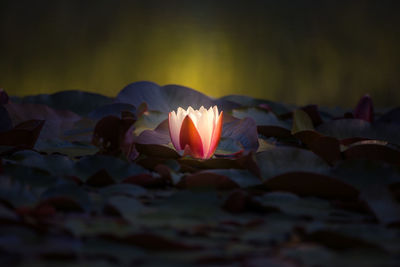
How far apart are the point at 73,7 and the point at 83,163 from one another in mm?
1241

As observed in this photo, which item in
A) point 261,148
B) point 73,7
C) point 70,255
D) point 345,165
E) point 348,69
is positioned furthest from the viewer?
point 348,69

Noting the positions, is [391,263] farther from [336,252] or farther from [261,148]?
[261,148]

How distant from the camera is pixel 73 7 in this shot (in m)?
1.49

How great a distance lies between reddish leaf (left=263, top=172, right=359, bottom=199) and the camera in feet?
1.04

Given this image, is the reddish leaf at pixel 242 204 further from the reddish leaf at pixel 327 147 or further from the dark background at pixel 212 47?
the dark background at pixel 212 47

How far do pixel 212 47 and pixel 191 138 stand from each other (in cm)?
126

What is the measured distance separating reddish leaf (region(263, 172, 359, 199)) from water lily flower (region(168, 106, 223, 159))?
12cm

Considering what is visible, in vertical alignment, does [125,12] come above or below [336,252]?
above

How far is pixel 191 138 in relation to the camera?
0.44m

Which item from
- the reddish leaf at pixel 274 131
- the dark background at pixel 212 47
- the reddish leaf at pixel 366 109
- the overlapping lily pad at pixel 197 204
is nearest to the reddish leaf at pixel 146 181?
the overlapping lily pad at pixel 197 204

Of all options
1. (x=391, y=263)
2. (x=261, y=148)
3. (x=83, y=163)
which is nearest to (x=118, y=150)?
(x=83, y=163)

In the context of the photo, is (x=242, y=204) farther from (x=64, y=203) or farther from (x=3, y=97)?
(x=3, y=97)

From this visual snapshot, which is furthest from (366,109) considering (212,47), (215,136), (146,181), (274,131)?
(212,47)

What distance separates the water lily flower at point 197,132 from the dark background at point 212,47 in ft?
3.78
